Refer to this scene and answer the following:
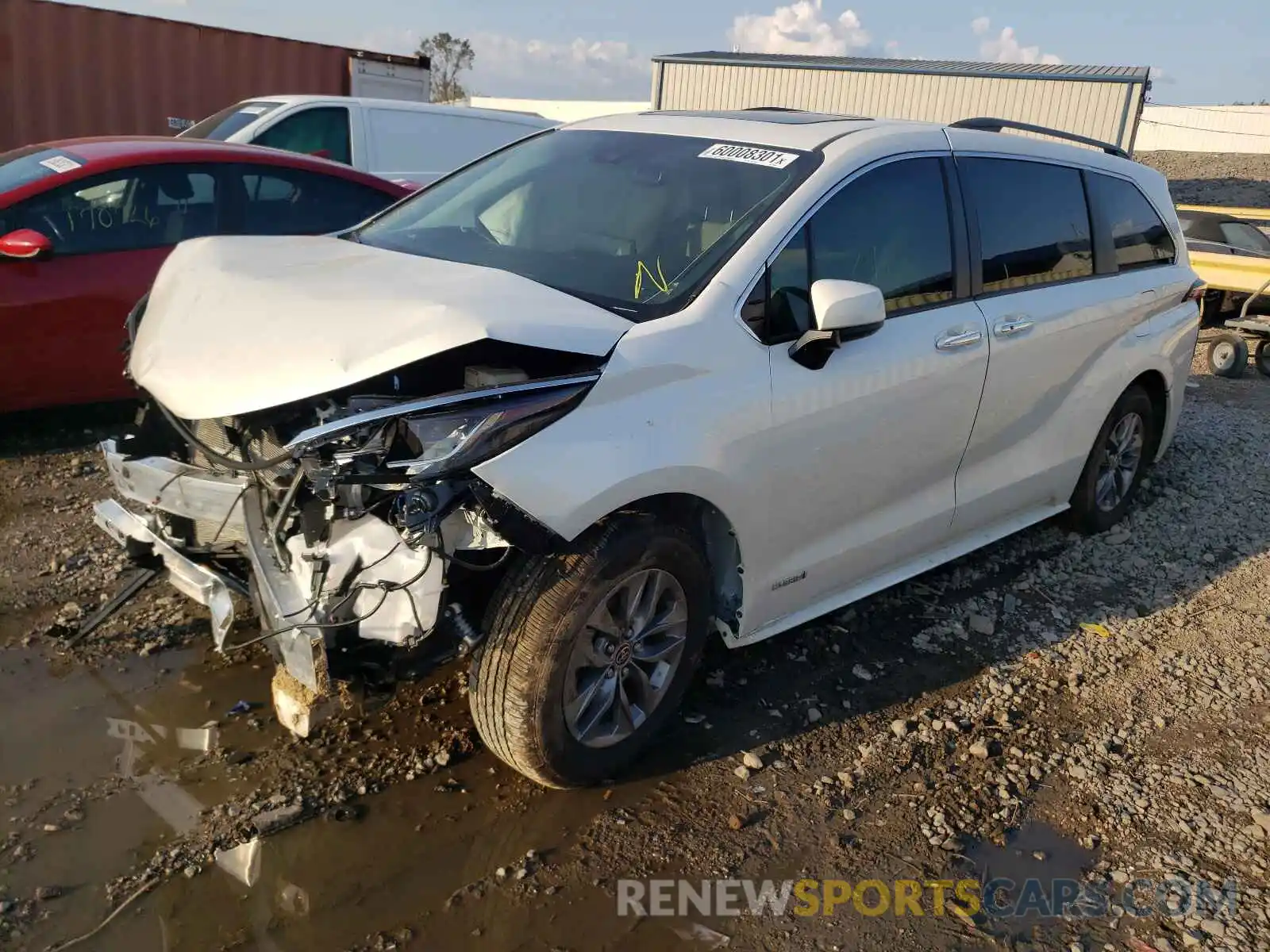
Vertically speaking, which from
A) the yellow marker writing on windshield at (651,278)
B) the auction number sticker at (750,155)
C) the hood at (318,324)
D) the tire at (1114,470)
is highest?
the auction number sticker at (750,155)

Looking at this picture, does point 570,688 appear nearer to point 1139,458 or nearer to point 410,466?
point 410,466

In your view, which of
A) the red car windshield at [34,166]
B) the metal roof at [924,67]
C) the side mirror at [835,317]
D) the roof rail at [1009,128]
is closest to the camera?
the side mirror at [835,317]

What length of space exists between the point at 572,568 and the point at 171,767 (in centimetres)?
140

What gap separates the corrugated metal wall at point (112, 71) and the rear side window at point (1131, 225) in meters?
12.0

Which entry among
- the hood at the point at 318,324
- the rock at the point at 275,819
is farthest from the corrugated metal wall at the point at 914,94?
the rock at the point at 275,819

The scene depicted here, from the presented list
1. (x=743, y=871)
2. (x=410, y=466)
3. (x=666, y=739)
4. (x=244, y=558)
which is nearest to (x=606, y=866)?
(x=743, y=871)

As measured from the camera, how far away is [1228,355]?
10.1 m

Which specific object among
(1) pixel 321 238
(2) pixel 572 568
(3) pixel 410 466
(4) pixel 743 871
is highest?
(1) pixel 321 238

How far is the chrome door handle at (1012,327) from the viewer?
4137 millimetres

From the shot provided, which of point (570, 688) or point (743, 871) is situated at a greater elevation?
point (570, 688)

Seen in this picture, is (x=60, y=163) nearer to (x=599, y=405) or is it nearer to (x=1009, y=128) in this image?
(x=599, y=405)

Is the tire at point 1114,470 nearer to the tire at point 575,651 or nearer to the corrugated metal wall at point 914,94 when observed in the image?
the tire at point 575,651

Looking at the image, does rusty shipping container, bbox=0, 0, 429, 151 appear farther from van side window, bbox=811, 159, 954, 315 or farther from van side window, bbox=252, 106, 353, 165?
van side window, bbox=811, 159, 954, 315

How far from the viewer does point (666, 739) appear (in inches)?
137
